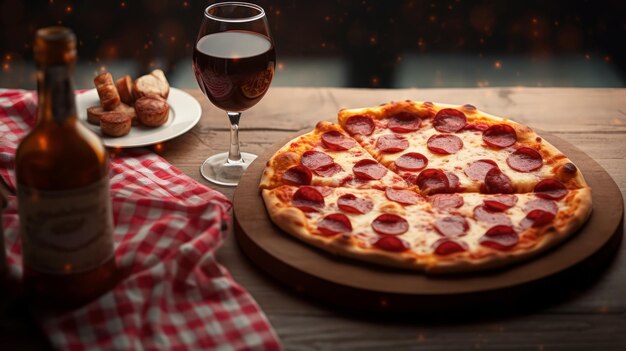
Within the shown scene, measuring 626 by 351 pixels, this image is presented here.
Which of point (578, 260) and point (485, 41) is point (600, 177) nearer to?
point (578, 260)

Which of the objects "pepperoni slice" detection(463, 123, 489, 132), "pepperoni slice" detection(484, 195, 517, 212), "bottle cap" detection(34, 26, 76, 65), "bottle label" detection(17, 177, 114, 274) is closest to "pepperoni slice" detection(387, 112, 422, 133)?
"pepperoni slice" detection(463, 123, 489, 132)

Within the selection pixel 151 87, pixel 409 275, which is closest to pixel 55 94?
pixel 409 275

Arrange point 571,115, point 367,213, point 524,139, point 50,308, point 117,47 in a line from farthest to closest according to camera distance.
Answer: point 117,47
point 571,115
point 524,139
point 367,213
point 50,308

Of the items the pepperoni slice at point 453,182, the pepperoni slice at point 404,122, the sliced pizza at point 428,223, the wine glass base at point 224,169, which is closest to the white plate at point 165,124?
the wine glass base at point 224,169

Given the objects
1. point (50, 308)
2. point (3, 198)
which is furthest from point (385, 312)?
point (3, 198)

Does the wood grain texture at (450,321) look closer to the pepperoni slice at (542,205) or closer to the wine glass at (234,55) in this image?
the pepperoni slice at (542,205)

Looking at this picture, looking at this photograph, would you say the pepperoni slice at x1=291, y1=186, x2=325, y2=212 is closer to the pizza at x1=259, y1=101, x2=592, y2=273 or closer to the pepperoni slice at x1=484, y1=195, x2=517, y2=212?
the pizza at x1=259, y1=101, x2=592, y2=273
